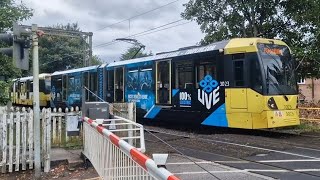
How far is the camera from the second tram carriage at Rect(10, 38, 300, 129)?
1428cm

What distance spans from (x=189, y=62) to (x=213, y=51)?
1459 millimetres

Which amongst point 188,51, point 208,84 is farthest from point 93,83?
point 208,84

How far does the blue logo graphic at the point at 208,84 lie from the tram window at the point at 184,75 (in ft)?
2.62

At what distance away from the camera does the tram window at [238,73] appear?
14.6 meters

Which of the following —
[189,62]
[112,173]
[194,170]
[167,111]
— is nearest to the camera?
[112,173]

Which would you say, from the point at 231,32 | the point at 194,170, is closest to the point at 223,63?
the point at 194,170

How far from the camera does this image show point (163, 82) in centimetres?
1805

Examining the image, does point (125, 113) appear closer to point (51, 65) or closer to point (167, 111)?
point (167, 111)

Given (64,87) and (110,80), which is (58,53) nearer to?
(64,87)

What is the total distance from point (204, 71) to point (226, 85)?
4.25ft

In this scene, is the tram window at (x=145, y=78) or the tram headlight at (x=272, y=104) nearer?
the tram headlight at (x=272, y=104)

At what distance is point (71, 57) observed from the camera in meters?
56.8

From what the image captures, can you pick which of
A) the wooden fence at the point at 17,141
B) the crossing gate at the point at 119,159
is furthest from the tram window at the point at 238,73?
the wooden fence at the point at 17,141

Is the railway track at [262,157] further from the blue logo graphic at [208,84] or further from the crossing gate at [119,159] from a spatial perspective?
the crossing gate at [119,159]
